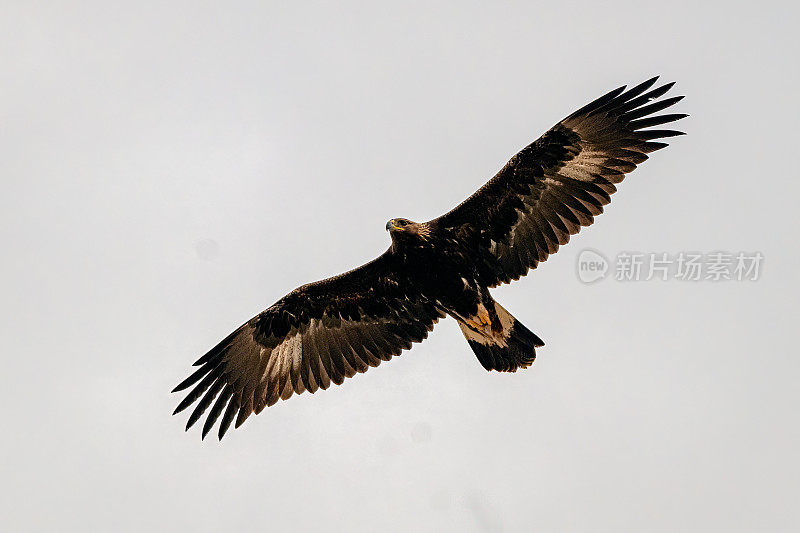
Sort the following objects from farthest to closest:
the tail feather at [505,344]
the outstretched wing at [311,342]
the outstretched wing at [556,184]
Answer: the outstretched wing at [311,342] → the tail feather at [505,344] → the outstretched wing at [556,184]

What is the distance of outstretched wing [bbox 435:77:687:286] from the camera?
41.8ft

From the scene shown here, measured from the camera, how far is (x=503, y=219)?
13.3m

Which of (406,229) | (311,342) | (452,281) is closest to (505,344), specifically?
(452,281)

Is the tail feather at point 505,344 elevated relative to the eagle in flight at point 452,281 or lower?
lower

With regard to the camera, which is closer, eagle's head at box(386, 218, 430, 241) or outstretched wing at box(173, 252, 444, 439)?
eagle's head at box(386, 218, 430, 241)

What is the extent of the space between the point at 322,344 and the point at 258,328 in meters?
1.02

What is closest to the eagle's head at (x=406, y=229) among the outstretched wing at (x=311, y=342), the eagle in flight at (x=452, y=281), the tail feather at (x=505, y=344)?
the eagle in flight at (x=452, y=281)

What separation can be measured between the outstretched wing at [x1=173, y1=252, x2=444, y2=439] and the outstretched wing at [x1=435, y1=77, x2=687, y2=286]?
1450mm

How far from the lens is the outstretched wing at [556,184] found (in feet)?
41.8

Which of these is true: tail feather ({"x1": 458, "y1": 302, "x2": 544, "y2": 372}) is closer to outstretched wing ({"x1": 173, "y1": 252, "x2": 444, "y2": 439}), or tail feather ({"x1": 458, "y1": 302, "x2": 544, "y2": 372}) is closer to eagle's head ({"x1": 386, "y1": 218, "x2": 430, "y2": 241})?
outstretched wing ({"x1": 173, "y1": 252, "x2": 444, "y2": 439})

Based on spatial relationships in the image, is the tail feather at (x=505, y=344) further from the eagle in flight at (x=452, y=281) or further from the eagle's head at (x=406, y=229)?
the eagle's head at (x=406, y=229)

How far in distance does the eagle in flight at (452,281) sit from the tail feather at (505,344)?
1 cm

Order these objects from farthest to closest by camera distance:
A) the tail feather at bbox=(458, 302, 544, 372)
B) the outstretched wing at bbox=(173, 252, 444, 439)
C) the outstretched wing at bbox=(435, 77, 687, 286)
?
the outstretched wing at bbox=(173, 252, 444, 439), the tail feather at bbox=(458, 302, 544, 372), the outstretched wing at bbox=(435, 77, 687, 286)

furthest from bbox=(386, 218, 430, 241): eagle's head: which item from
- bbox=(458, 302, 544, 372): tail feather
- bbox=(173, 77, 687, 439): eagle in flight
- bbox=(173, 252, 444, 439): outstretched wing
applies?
bbox=(458, 302, 544, 372): tail feather
